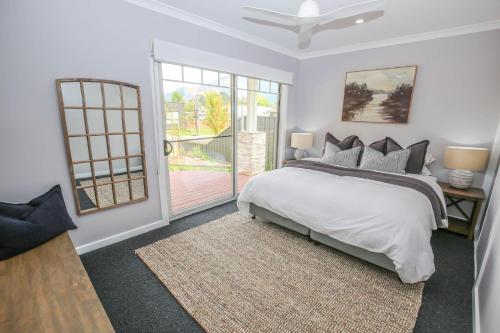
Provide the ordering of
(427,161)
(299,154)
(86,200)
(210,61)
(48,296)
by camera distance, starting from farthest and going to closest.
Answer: (299,154), (427,161), (210,61), (86,200), (48,296)

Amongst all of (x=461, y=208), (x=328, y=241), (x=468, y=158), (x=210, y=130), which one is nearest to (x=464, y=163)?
(x=468, y=158)

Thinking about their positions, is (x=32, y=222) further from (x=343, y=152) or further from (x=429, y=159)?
(x=429, y=159)

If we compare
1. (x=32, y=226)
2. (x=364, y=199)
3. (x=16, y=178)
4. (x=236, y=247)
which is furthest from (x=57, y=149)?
(x=364, y=199)

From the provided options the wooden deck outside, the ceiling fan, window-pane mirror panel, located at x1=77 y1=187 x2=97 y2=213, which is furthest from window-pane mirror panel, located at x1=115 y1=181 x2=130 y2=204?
the ceiling fan

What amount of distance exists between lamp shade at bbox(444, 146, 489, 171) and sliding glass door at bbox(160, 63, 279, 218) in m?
2.71

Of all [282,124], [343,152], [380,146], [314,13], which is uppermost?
[314,13]

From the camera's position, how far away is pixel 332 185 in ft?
8.17

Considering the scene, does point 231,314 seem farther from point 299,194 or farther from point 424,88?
point 424,88

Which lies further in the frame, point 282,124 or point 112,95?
point 282,124

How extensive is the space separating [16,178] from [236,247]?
2068 millimetres

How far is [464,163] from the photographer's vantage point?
2740 mm

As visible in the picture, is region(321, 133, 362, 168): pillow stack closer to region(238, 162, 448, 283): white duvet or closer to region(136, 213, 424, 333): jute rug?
region(238, 162, 448, 283): white duvet

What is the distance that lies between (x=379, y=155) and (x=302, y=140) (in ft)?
4.46

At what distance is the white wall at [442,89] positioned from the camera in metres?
2.83
